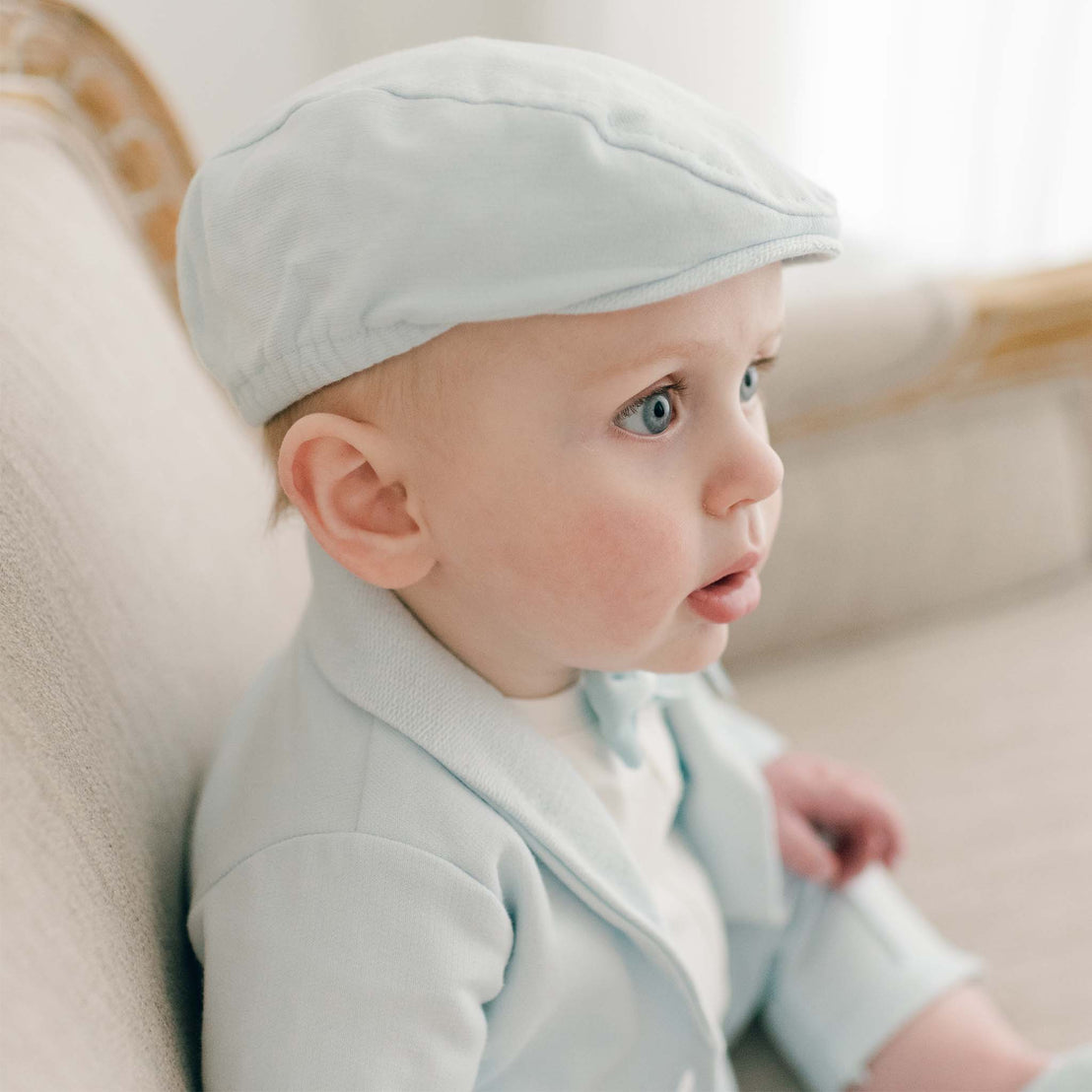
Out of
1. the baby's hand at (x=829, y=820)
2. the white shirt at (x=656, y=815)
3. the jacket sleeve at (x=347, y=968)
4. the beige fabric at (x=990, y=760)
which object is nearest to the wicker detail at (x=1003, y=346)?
the beige fabric at (x=990, y=760)

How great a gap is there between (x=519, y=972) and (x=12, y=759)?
260mm

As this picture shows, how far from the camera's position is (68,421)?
56 cm

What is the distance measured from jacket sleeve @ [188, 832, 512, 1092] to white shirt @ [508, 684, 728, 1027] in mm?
129

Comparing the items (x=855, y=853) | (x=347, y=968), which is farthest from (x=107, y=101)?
(x=855, y=853)

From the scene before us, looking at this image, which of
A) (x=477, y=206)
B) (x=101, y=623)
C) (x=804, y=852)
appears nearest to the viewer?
(x=477, y=206)

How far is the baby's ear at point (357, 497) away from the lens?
1.66 ft

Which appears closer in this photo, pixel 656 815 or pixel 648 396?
pixel 648 396

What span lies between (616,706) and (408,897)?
0.58ft

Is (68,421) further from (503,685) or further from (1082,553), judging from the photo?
(1082,553)

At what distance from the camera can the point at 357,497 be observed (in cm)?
53

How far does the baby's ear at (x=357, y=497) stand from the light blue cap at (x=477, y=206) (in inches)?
1.1

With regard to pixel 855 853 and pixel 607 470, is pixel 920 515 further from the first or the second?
pixel 607 470

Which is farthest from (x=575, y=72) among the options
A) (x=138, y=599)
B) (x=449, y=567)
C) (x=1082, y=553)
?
(x=1082, y=553)

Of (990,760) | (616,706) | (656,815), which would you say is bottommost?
(990,760)
